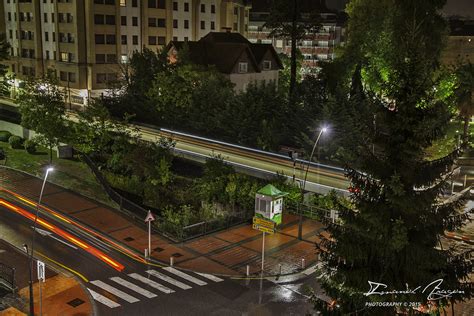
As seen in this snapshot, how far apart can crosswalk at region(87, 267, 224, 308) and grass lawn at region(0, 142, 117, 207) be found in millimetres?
11573

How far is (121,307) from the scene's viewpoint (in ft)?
79.4

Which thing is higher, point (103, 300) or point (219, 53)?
point (219, 53)

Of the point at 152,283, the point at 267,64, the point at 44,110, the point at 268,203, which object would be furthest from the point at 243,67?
the point at 152,283

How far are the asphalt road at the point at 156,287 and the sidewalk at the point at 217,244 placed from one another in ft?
4.01

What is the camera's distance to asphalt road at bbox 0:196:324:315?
24.3m

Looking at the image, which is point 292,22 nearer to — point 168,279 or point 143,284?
point 168,279

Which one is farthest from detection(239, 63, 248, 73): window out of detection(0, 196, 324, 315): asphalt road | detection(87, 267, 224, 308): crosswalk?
detection(87, 267, 224, 308): crosswalk

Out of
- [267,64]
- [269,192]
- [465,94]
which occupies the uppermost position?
[267,64]

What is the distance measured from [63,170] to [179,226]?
18.2 m

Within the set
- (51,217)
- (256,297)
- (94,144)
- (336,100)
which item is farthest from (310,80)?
(256,297)

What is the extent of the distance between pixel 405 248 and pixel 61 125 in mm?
36537

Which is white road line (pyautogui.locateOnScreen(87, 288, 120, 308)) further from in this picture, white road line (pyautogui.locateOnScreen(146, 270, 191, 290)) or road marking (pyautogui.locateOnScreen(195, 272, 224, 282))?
road marking (pyautogui.locateOnScreen(195, 272, 224, 282))

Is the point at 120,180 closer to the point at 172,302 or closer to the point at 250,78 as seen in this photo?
the point at 172,302

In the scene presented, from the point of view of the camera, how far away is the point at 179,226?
1288 inches
